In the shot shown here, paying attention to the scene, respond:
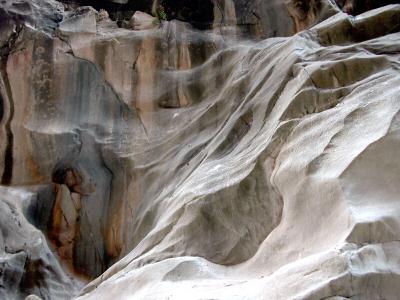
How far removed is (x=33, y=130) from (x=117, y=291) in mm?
5907

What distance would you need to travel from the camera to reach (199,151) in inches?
450

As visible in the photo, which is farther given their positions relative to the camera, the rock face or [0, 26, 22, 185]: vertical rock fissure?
[0, 26, 22, 185]: vertical rock fissure

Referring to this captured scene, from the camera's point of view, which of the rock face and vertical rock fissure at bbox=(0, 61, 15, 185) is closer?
the rock face

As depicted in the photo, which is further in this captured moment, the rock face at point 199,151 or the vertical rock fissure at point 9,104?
the vertical rock fissure at point 9,104

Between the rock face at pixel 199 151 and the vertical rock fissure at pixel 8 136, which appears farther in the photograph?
the vertical rock fissure at pixel 8 136

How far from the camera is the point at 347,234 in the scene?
5742mm

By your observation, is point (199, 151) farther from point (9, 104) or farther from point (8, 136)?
point (9, 104)

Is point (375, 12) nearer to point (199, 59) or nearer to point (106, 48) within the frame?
point (199, 59)

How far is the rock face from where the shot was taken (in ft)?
21.0

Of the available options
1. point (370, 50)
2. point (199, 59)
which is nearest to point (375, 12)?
point (370, 50)

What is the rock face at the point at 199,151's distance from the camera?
6.41 m

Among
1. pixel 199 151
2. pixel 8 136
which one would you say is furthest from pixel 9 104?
pixel 199 151

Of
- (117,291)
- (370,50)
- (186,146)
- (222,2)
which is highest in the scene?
(222,2)

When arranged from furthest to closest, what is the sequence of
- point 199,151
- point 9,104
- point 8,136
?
point 9,104 → point 8,136 → point 199,151
